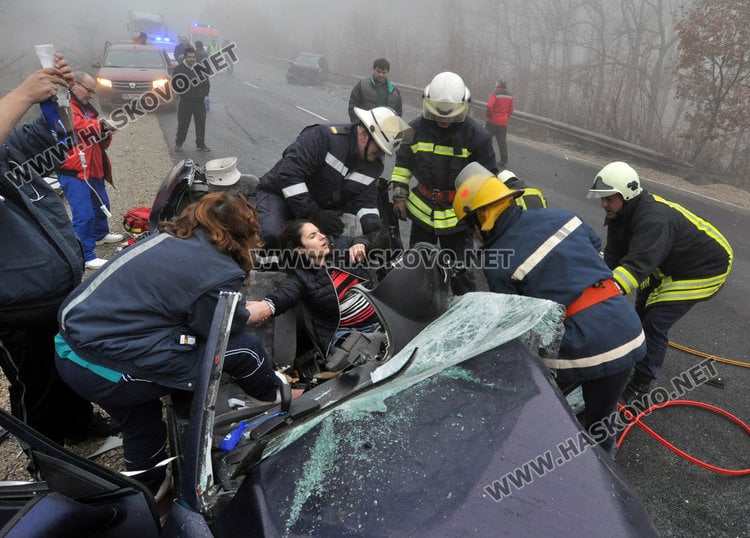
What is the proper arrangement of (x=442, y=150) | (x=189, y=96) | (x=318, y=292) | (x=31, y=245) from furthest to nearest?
(x=189, y=96) < (x=442, y=150) < (x=318, y=292) < (x=31, y=245)

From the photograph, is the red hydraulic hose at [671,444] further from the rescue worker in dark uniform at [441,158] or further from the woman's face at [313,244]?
the woman's face at [313,244]

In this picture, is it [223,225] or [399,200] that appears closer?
[223,225]

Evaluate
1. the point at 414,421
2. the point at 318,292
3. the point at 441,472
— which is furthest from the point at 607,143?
the point at 441,472

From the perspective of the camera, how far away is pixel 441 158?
3996mm

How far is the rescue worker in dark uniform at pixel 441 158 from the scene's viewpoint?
12.6 feet

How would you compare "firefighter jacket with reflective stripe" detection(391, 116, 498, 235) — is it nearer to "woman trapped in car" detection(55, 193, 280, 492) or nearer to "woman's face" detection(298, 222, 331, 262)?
"woman's face" detection(298, 222, 331, 262)

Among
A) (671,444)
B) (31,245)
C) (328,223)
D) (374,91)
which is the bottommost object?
(671,444)

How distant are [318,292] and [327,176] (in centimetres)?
121

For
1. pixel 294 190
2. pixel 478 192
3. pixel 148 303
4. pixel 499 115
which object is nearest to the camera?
pixel 148 303

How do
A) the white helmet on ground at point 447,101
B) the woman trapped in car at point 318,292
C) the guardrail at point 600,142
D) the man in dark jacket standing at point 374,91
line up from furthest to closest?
the guardrail at point 600,142
the man in dark jacket standing at point 374,91
the white helmet on ground at point 447,101
the woman trapped in car at point 318,292

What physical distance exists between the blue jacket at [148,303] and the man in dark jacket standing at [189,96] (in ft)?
26.3

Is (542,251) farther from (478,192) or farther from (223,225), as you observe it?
(223,225)

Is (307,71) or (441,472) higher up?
(441,472)

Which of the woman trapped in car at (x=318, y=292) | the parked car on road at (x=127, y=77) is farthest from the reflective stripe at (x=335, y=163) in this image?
the parked car on road at (x=127, y=77)
